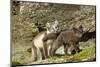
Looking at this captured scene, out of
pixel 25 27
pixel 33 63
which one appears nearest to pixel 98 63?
pixel 33 63

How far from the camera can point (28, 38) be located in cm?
192

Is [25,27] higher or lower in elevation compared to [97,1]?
lower

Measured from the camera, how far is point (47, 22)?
6.51ft

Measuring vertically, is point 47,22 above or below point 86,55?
above

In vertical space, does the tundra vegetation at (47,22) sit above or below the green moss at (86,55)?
above

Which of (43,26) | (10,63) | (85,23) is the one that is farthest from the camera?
(85,23)

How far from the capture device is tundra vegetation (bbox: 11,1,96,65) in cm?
188

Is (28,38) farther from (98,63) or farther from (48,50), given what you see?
(98,63)

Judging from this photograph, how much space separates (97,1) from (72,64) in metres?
0.88

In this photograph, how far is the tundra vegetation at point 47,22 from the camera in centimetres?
188

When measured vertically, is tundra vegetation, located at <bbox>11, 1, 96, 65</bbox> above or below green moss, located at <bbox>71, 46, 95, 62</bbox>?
above

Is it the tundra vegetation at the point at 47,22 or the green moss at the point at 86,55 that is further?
the green moss at the point at 86,55

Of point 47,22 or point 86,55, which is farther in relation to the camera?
point 86,55

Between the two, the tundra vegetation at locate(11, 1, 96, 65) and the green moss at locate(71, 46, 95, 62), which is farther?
the green moss at locate(71, 46, 95, 62)
